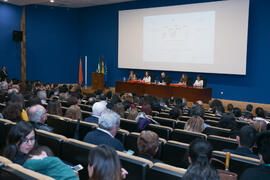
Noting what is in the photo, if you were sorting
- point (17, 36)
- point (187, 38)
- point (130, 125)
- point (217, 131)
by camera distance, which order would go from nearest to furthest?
point (217, 131), point (130, 125), point (187, 38), point (17, 36)

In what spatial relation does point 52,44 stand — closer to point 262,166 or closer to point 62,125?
point 62,125

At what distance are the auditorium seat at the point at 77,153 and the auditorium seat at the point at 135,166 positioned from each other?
43 cm

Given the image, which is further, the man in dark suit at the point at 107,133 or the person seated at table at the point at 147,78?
the person seated at table at the point at 147,78

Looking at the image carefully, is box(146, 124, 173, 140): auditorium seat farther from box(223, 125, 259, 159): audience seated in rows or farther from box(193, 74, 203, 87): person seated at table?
box(193, 74, 203, 87): person seated at table

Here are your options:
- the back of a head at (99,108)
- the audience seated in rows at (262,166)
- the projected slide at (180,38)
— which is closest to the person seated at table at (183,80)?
the projected slide at (180,38)

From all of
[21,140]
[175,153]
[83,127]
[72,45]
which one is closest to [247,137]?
[175,153]

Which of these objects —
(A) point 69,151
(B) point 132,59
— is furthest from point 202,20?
(A) point 69,151

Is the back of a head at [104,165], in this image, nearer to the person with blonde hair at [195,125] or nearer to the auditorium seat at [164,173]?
the auditorium seat at [164,173]

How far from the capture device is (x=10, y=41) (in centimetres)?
1443

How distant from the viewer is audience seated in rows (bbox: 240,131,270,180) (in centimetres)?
201

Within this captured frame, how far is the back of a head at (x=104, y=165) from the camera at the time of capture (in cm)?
167

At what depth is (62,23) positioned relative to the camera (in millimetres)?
16328

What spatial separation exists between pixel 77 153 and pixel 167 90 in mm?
9633

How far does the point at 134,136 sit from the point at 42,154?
1485 mm
